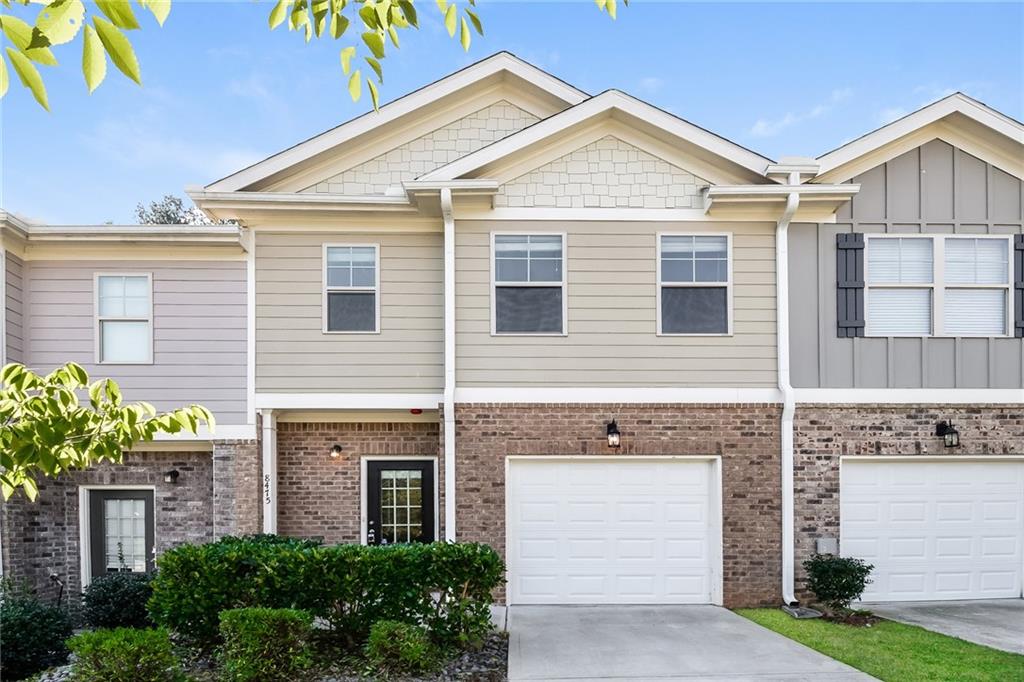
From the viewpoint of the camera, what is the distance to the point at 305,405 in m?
9.07

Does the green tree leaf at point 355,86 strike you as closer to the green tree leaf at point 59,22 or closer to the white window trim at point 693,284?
the green tree leaf at point 59,22

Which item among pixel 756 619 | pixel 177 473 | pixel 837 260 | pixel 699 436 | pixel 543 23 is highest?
pixel 543 23

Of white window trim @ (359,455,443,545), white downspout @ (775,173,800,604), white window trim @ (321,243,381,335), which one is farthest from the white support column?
white downspout @ (775,173,800,604)

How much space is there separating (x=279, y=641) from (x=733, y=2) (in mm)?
10316

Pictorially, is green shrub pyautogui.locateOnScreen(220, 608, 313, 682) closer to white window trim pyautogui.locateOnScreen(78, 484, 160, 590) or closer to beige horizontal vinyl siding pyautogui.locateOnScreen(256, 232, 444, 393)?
beige horizontal vinyl siding pyautogui.locateOnScreen(256, 232, 444, 393)

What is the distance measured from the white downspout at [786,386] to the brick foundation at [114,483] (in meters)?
7.73

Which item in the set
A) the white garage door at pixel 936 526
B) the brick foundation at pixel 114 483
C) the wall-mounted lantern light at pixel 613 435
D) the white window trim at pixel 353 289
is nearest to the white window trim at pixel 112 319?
the brick foundation at pixel 114 483

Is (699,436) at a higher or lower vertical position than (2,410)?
lower

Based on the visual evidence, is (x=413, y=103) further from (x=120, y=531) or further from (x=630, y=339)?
(x=120, y=531)

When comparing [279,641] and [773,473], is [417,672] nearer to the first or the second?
[279,641]

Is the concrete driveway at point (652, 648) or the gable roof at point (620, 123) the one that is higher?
the gable roof at point (620, 123)

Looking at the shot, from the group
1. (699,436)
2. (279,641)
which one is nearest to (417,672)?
(279,641)

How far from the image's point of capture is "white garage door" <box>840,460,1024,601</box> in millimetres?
9031

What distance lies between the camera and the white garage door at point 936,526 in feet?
29.6
